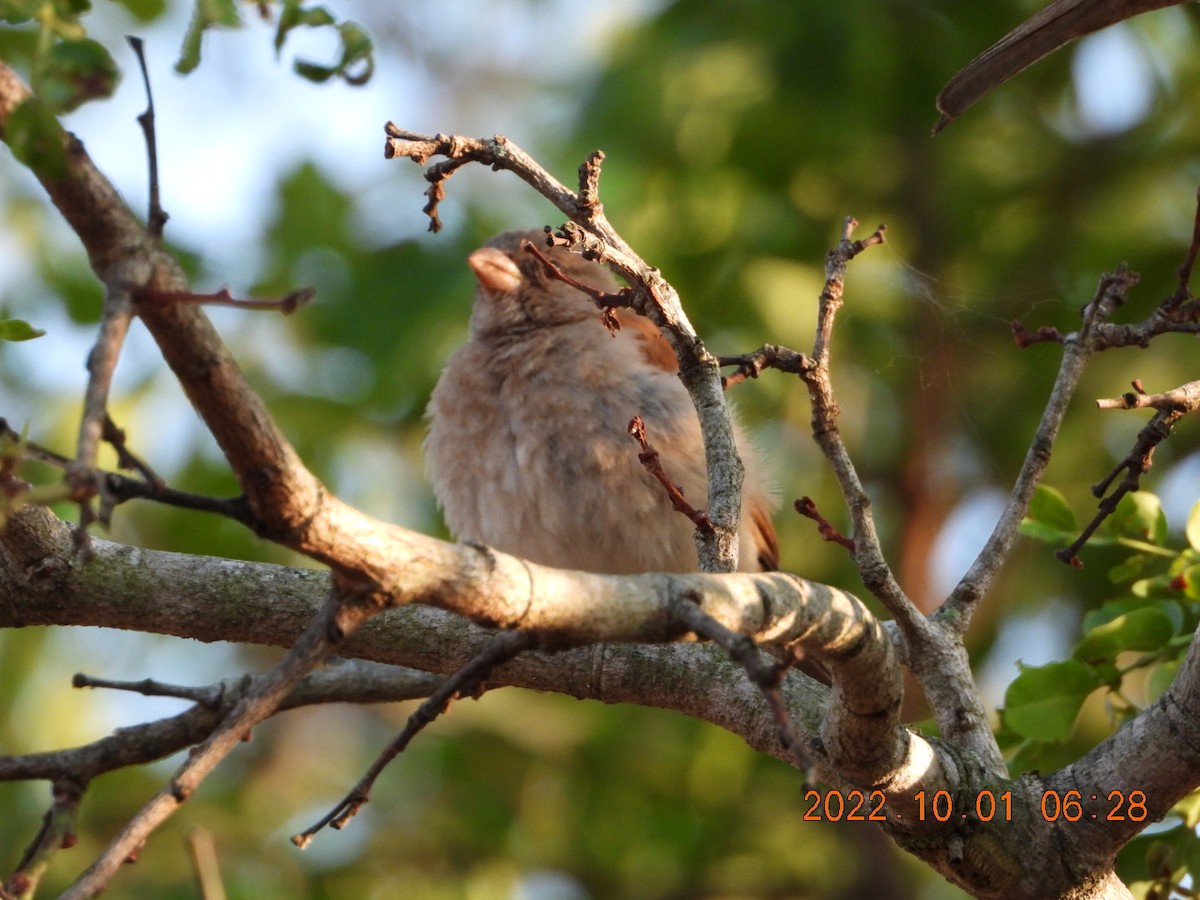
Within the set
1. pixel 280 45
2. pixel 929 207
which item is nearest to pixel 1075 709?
pixel 280 45

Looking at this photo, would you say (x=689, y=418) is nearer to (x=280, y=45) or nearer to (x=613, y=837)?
(x=613, y=837)

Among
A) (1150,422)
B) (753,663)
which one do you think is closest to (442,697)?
(753,663)

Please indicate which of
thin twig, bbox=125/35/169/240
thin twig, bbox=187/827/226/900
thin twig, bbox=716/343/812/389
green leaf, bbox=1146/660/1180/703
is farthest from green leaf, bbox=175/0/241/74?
green leaf, bbox=1146/660/1180/703

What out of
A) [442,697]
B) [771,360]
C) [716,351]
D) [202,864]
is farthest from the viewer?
[716,351]

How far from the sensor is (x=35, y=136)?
1461mm

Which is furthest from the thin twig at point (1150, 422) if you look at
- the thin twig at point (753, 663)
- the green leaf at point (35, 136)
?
the green leaf at point (35, 136)

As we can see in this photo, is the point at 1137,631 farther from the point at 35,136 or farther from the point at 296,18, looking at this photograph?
the point at 35,136

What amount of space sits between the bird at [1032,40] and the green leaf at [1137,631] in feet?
3.99

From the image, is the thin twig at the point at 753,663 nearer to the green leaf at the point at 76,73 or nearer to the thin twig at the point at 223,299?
the thin twig at the point at 223,299

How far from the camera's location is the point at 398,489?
6.91 m

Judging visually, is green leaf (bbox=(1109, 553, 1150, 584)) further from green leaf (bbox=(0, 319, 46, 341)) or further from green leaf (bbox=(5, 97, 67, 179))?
green leaf (bbox=(5, 97, 67, 179))

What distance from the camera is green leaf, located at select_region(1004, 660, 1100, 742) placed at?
3.26 m

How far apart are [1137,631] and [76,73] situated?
8.56 ft

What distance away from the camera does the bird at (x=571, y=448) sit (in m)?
4.55
